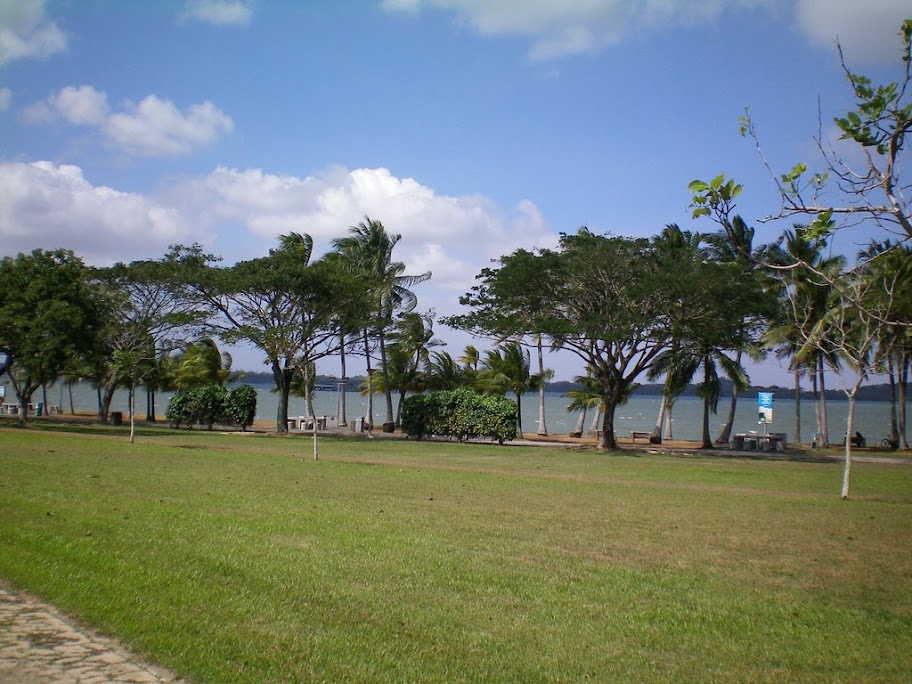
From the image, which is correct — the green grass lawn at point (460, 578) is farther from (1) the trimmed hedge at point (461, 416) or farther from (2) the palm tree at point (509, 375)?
(2) the palm tree at point (509, 375)

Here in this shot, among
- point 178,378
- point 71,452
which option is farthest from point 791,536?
point 178,378

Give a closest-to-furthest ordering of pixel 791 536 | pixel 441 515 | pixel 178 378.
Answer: pixel 791 536 < pixel 441 515 < pixel 178 378

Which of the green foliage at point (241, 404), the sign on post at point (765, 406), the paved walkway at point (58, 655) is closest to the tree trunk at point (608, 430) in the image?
the sign on post at point (765, 406)

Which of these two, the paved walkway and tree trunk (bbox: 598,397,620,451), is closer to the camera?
the paved walkway

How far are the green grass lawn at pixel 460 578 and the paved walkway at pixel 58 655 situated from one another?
19cm

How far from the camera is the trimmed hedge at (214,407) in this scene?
42.9m

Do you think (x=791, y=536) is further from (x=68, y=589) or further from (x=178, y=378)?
(x=178, y=378)

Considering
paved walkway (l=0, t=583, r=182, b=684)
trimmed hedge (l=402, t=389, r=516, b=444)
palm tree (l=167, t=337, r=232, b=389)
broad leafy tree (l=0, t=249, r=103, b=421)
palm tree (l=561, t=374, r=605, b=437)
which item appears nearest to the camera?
paved walkway (l=0, t=583, r=182, b=684)

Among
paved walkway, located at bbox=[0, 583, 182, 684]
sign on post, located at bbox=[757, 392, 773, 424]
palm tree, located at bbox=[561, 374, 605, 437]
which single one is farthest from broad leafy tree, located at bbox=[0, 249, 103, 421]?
sign on post, located at bbox=[757, 392, 773, 424]

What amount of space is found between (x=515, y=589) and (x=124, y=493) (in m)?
7.88

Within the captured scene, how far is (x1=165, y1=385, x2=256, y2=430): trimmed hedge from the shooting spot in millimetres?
42938

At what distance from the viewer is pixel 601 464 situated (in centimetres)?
2652

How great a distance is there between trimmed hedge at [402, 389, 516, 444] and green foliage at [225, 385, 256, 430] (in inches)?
339

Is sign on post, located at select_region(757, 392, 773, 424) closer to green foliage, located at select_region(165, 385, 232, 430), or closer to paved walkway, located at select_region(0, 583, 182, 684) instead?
green foliage, located at select_region(165, 385, 232, 430)
